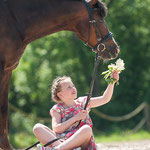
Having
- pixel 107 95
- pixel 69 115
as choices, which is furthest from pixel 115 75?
pixel 69 115

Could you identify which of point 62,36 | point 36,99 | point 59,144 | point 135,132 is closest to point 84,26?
point 59,144

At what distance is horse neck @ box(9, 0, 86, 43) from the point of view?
140 inches

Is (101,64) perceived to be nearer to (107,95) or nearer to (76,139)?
(107,95)

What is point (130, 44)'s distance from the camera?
1381 cm

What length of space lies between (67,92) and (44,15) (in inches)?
35.7

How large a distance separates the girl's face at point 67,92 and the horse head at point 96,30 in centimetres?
64

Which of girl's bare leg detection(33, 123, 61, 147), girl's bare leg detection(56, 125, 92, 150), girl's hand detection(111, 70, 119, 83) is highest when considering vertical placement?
girl's hand detection(111, 70, 119, 83)

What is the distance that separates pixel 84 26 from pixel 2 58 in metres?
1.02

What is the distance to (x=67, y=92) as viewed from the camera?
343 centimetres

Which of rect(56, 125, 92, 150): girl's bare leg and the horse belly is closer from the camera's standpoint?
rect(56, 125, 92, 150): girl's bare leg

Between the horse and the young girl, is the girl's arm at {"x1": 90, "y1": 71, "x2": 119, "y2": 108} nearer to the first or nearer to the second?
the young girl

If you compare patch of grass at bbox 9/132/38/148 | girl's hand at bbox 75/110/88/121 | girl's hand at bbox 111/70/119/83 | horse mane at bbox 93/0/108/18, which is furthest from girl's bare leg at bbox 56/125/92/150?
patch of grass at bbox 9/132/38/148

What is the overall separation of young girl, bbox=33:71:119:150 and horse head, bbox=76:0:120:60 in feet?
1.42

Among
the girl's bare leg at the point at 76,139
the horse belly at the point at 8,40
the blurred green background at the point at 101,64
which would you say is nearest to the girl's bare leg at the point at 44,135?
the girl's bare leg at the point at 76,139
